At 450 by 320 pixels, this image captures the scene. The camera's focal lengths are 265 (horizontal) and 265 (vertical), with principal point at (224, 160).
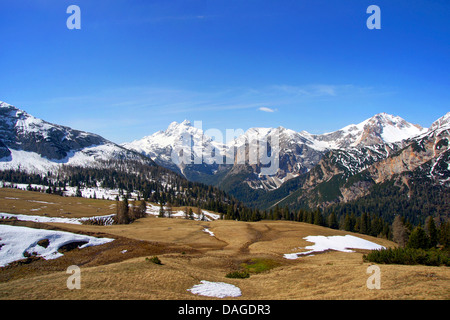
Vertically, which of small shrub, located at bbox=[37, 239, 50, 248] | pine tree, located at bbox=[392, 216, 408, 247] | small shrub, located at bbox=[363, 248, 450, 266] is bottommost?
pine tree, located at bbox=[392, 216, 408, 247]

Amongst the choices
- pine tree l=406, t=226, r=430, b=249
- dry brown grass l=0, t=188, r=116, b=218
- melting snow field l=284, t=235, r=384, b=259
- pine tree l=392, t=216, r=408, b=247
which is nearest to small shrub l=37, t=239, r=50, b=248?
melting snow field l=284, t=235, r=384, b=259

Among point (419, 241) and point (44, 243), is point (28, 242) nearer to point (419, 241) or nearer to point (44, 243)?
point (44, 243)

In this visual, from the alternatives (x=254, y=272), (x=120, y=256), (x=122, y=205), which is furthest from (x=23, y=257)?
(x=122, y=205)

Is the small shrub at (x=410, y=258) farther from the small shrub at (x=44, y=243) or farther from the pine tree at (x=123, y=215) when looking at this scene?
the pine tree at (x=123, y=215)

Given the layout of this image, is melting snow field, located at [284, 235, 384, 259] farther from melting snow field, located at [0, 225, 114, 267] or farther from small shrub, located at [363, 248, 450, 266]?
melting snow field, located at [0, 225, 114, 267]

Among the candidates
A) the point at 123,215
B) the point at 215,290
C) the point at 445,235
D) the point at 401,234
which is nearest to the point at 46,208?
the point at 123,215
